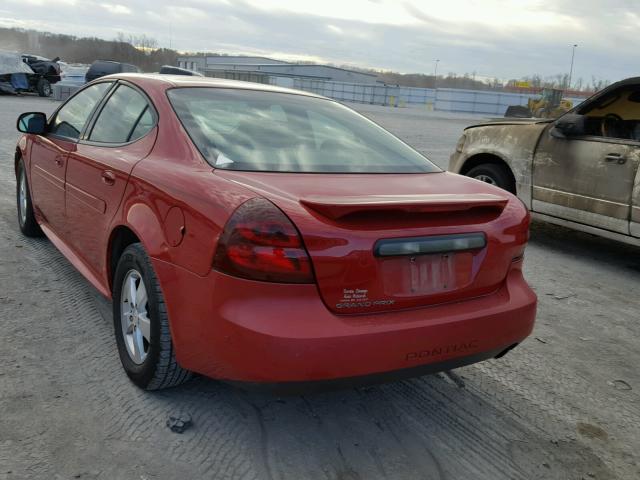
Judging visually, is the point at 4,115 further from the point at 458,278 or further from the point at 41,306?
the point at 458,278

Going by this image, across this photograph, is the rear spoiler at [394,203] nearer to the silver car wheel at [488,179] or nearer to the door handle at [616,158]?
the door handle at [616,158]

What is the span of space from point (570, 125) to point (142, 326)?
189 inches

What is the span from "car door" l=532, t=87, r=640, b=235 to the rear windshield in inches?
118

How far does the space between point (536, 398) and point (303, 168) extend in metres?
1.69

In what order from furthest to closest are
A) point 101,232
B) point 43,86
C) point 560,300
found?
point 43,86
point 560,300
point 101,232

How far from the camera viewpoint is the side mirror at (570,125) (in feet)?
19.2

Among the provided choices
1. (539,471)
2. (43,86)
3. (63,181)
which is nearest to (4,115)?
(43,86)

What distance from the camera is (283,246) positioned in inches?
84.4

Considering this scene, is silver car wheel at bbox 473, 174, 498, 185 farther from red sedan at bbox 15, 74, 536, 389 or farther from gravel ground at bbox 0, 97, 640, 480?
red sedan at bbox 15, 74, 536, 389

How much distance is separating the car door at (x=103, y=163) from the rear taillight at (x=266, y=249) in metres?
1.03

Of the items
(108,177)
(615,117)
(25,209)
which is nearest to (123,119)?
(108,177)

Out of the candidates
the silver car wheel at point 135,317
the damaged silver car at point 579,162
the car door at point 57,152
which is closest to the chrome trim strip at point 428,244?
the silver car wheel at point 135,317

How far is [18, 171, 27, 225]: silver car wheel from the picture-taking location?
5133 mm

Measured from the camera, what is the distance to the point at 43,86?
1058 inches
